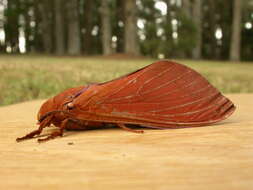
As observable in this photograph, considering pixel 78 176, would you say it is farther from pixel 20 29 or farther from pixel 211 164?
pixel 20 29

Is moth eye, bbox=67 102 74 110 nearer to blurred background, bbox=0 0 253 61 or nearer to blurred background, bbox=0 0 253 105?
blurred background, bbox=0 0 253 105

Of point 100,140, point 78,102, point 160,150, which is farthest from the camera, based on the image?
point 78,102

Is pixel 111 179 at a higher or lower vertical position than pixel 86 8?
lower

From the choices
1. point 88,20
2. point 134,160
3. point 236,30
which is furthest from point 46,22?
point 134,160

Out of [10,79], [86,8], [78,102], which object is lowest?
[10,79]

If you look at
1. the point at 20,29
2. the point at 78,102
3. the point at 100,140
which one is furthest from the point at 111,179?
the point at 20,29

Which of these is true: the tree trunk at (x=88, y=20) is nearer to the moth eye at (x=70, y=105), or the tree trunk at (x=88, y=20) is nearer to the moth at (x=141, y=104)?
the moth at (x=141, y=104)

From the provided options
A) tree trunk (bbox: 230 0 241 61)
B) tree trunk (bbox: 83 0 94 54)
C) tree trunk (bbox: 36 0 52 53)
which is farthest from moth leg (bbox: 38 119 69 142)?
tree trunk (bbox: 36 0 52 53)
